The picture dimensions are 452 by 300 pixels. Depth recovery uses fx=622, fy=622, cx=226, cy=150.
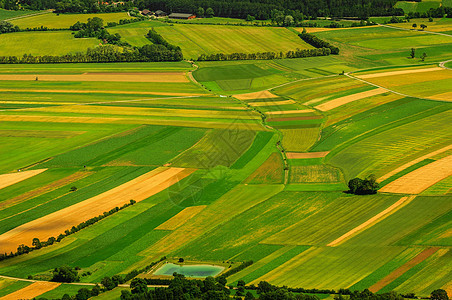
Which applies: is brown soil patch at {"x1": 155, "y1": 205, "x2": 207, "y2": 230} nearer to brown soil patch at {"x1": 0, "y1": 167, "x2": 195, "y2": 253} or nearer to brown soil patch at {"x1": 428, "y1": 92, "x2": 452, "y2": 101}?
brown soil patch at {"x1": 0, "y1": 167, "x2": 195, "y2": 253}

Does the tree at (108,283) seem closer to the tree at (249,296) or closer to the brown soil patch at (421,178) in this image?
the tree at (249,296)

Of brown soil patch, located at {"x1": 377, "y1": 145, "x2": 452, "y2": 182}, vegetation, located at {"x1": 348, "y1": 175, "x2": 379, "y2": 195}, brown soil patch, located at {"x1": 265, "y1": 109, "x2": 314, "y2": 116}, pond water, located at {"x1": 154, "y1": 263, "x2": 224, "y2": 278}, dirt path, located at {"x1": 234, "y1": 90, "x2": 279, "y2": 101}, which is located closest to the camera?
pond water, located at {"x1": 154, "y1": 263, "x2": 224, "y2": 278}

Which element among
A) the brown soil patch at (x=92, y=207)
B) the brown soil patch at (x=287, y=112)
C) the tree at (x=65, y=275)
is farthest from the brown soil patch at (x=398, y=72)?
the tree at (x=65, y=275)

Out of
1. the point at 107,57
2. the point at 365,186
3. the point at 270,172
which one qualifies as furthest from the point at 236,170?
the point at 107,57

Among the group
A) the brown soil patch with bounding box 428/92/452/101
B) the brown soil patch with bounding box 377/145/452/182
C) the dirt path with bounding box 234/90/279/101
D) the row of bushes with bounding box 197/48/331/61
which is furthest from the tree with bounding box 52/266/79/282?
the row of bushes with bounding box 197/48/331/61

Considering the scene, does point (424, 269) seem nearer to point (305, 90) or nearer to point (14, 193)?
point (14, 193)

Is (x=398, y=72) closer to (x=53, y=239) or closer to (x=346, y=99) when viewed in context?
(x=346, y=99)

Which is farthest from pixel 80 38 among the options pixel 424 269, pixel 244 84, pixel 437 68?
pixel 424 269
